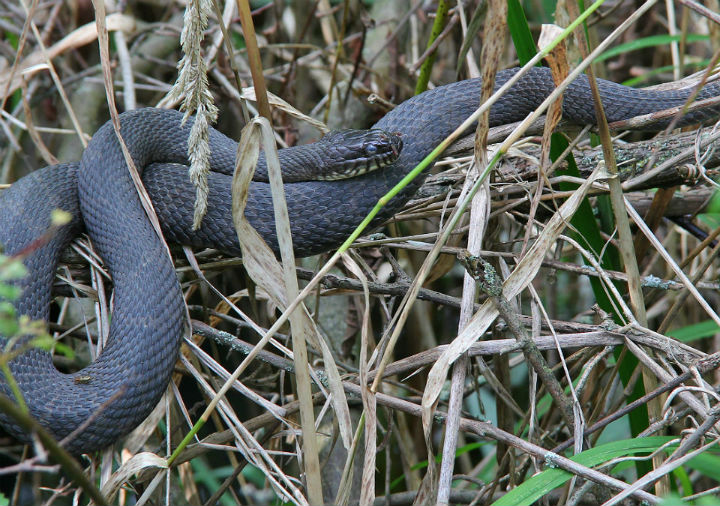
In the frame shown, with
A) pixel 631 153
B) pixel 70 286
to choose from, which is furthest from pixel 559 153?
pixel 70 286


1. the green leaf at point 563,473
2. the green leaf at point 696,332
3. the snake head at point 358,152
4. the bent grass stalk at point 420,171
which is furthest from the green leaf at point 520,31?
the green leaf at point 696,332

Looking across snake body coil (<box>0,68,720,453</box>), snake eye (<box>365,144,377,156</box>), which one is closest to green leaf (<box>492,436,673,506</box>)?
snake body coil (<box>0,68,720,453</box>)

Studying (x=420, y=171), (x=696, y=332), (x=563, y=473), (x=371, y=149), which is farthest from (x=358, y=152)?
(x=696, y=332)

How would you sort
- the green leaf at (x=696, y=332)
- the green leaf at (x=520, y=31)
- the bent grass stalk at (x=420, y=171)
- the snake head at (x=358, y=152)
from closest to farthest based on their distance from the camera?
the bent grass stalk at (x=420, y=171) → the green leaf at (x=520, y=31) → the snake head at (x=358, y=152) → the green leaf at (x=696, y=332)

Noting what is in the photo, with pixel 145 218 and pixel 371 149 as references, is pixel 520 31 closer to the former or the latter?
pixel 371 149

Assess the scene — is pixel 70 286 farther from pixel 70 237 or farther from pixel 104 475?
pixel 104 475

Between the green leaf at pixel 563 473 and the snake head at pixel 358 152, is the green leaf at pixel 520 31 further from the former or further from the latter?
the green leaf at pixel 563 473
